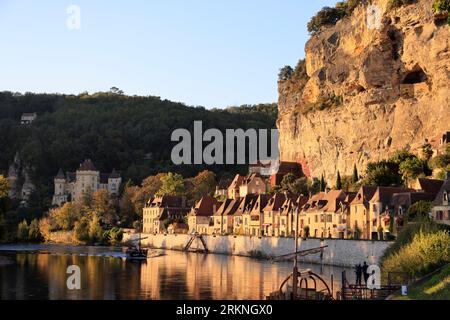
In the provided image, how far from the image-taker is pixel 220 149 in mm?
141875

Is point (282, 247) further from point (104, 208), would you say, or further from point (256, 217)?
point (104, 208)

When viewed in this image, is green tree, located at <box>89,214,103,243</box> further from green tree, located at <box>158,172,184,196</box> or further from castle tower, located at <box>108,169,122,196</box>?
castle tower, located at <box>108,169,122,196</box>

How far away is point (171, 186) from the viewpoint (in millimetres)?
124062

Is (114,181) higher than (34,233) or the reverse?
higher

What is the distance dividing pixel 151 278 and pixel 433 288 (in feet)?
88.7

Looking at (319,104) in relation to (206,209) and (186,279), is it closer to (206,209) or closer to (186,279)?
(206,209)

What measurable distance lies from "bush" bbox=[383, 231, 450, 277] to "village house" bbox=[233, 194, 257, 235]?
56161mm

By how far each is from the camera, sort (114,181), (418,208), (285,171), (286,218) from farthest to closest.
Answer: (114,181)
(285,171)
(286,218)
(418,208)

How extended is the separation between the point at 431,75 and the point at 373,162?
12.0 metres

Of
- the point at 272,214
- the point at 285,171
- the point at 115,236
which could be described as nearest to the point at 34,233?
the point at 115,236

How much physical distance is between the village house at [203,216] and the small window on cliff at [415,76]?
3477cm

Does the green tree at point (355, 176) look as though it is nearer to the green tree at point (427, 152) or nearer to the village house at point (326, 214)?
the village house at point (326, 214)

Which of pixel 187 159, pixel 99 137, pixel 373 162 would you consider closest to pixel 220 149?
pixel 187 159

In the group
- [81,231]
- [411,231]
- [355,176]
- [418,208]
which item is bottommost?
[81,231]
